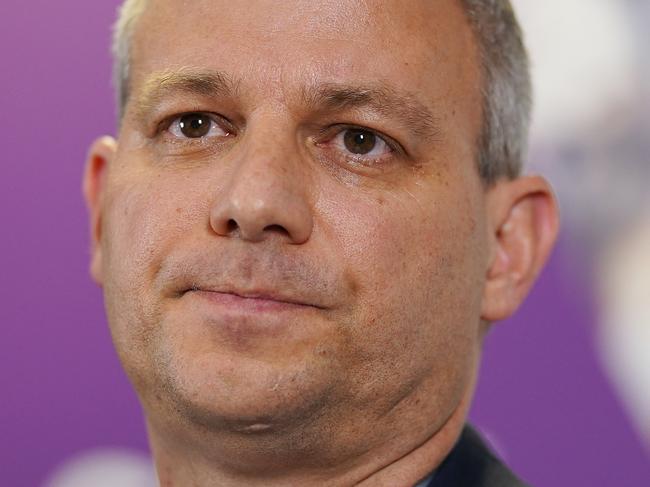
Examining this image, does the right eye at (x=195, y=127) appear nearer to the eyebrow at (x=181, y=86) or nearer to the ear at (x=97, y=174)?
the eyebrow at (x=181, y=86)

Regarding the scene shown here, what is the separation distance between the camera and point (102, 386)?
132 inches

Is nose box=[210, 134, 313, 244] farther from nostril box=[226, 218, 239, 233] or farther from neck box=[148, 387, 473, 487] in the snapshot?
neck box=[148, 387, 473, 487]

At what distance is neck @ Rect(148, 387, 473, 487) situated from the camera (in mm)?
1958

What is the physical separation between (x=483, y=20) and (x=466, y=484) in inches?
35.1

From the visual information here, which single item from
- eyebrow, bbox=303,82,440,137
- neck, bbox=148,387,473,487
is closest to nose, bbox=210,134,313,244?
eyebrow, bbox=303,82,440,137

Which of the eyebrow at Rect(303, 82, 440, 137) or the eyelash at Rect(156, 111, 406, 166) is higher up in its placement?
the eyebrow at Rect(303, 82, 440, 137)

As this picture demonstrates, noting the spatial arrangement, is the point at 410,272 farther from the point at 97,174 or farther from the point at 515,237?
the point at 97,174

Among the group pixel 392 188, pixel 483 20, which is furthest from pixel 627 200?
pixel 392 188

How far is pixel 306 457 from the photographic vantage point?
78.0 inches

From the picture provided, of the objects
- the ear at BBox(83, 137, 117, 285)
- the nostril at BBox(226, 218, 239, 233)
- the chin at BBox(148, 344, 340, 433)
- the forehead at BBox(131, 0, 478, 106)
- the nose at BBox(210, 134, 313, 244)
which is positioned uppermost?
the forehead at BBox(131, 0, 478, 106)

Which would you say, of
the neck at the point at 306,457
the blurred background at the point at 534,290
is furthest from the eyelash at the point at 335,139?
the blurred background at the point at 534,290

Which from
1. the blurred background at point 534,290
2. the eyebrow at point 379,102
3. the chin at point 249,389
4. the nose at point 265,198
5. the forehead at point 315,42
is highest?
the forehead at point 315,42

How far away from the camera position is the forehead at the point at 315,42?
6.43ft

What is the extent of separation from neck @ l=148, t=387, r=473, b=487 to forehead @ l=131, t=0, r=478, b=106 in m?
0.60
